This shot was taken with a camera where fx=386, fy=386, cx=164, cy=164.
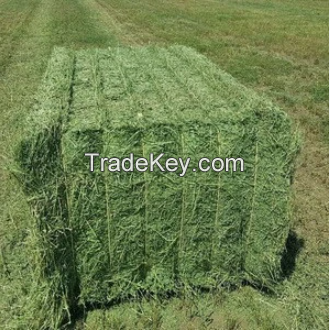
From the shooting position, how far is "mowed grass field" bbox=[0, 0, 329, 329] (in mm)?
4645

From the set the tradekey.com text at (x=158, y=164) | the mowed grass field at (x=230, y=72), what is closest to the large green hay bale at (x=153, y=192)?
the tradekey.com text at (x=158, y=164)

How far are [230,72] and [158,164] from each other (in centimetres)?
987

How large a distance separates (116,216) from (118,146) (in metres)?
0.79

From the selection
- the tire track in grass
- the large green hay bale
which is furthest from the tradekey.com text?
the tire track in grass

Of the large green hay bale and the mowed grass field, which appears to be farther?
the mowed grass field

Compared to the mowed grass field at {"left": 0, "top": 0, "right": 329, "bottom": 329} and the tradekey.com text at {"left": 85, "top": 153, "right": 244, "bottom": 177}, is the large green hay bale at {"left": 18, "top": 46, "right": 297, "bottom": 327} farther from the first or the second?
the mowed grass field at {"left": 0, "top": 0, "right": 329, "bottom": 329}

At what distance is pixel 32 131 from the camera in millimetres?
3740

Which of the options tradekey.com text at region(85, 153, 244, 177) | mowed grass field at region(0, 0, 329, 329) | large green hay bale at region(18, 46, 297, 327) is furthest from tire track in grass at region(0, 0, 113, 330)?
tradekey.com text at region(85, 153, 244, 177)

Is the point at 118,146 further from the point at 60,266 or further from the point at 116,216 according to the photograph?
the point at 60,266

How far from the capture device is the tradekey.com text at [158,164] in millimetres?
3965

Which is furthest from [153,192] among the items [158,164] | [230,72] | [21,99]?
[230,72]

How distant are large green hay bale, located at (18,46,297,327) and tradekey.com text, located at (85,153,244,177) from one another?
0.05 meters

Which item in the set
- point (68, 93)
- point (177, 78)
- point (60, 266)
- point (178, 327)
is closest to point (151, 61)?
point (177, 78)

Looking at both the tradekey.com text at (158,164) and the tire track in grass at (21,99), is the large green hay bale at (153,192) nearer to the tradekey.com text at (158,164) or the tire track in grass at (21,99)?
the tradekey.com text at (158,164)
